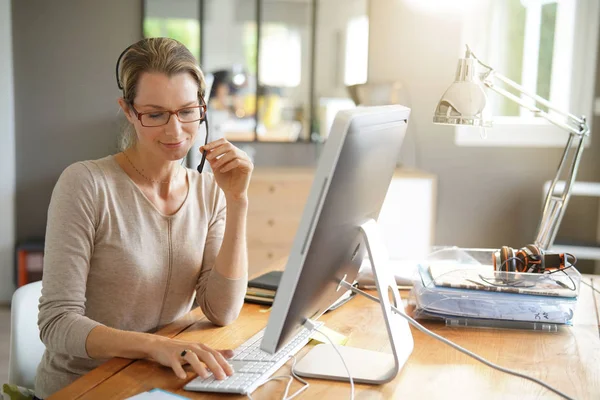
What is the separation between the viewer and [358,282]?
1.84 meters

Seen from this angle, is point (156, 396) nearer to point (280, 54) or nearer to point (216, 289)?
point (216, 289)

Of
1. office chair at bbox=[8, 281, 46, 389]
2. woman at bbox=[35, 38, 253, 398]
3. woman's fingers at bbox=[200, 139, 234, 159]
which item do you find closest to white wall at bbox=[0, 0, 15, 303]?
office chair at bbox=[8, 281, 46, 389]

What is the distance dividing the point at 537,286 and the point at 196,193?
836 mm

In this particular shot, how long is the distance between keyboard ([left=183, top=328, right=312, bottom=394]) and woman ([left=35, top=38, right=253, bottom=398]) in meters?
0.21

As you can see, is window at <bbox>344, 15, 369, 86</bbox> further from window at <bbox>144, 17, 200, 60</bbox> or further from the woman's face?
the woman's face

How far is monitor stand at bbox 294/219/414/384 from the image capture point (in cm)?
118

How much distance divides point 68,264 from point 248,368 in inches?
17.7

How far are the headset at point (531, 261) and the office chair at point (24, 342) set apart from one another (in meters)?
1.14

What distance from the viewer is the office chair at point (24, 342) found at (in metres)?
1.61

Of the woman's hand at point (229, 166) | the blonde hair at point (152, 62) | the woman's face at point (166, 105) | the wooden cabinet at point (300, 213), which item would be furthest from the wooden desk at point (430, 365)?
the wooden cabinet at point (300, 213)

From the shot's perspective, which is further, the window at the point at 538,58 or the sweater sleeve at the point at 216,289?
the window at the point at 538,58

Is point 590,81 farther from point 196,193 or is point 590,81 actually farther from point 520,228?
point 196,193

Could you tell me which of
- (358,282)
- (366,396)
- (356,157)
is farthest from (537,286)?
(356,157)

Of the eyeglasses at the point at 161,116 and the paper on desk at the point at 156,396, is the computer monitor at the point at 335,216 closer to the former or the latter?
the paper on desk at the point at 156,396
